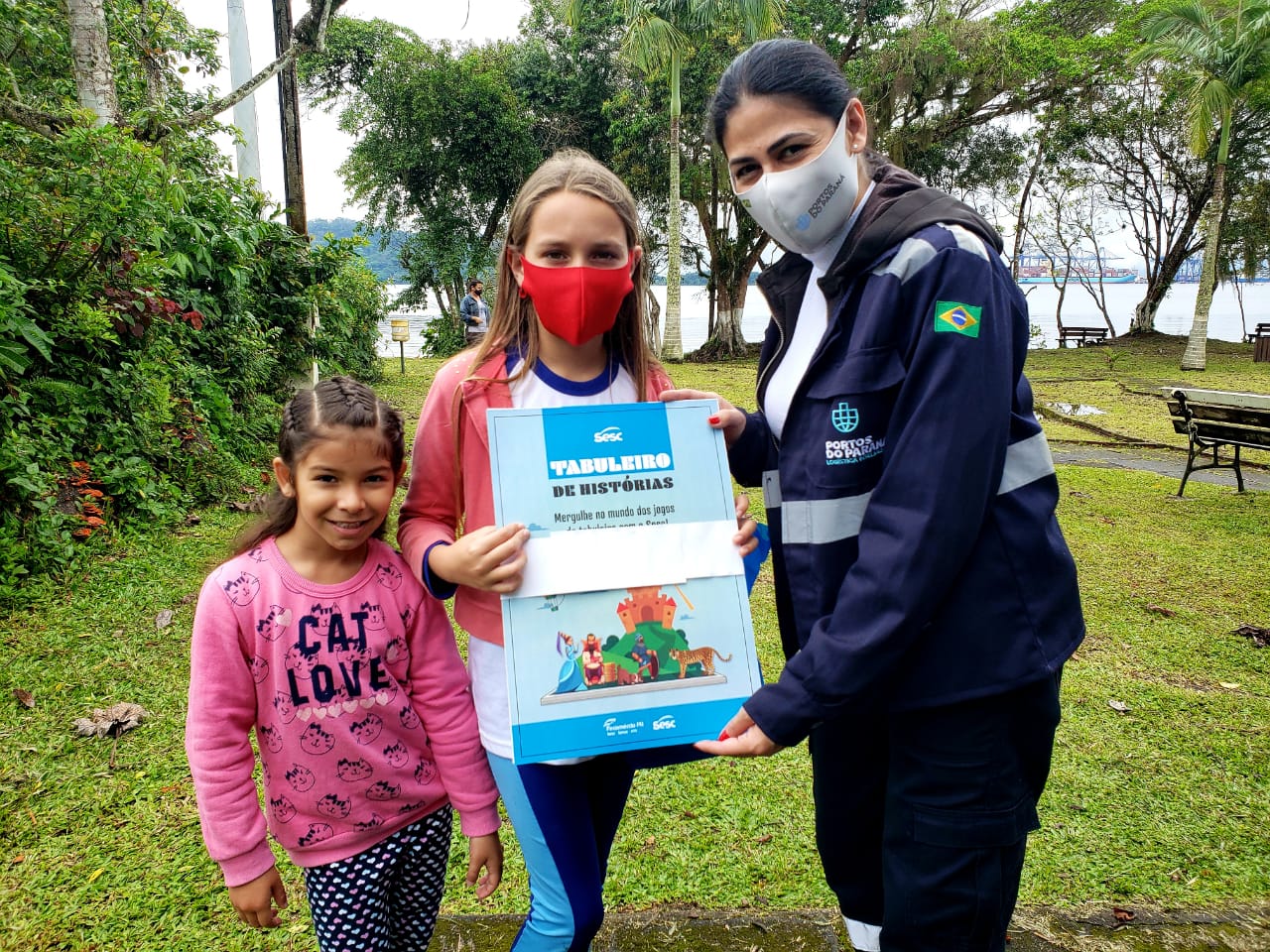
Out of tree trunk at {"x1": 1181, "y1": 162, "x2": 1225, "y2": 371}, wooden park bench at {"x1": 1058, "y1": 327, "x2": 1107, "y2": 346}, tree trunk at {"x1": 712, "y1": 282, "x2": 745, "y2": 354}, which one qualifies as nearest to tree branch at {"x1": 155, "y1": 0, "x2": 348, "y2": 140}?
tree trunk at {"x1": 712, "y1": 282, "x2": 745, "y2": 354}

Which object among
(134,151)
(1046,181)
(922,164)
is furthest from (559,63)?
(134,151)

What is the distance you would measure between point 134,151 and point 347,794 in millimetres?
4807

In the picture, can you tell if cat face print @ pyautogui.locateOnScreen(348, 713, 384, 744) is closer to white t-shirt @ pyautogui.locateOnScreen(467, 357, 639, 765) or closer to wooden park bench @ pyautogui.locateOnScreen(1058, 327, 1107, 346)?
white t-shirt @ pyautogui.locateOnScreen(467, 357, 639, 765)

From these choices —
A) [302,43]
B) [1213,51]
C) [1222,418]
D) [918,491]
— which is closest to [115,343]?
[302,43]

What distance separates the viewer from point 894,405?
1.33 m

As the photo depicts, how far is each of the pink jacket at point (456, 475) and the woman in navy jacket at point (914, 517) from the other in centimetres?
54

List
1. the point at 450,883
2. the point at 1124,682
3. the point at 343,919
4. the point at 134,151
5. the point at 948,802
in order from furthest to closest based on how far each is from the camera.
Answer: the point at 134,151 < the point at 1124,682 < the point at 450,883 < the point at 343,919 < the point at 948,802

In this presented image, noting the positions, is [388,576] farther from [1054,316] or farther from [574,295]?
[1054,316]

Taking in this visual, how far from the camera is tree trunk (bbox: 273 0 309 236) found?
9398mm

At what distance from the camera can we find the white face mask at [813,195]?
1.51 meters

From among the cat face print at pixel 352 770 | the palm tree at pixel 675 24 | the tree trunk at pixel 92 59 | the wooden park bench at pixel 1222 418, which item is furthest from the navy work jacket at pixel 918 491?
the palm tree at pixel 675 24

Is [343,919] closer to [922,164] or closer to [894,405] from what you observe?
[894,405]

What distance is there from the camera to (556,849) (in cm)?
157

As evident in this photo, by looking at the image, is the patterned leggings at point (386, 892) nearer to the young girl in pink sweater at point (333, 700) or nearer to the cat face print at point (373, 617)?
the young girl in pink sweater at point (333, 700)
